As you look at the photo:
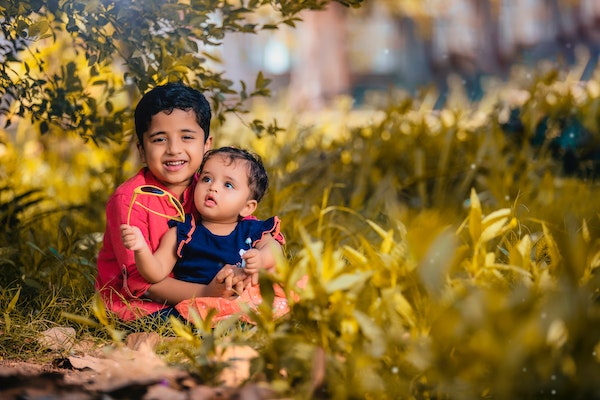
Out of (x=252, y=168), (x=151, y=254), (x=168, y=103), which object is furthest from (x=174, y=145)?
(x=151, y=254)

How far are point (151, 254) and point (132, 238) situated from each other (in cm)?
13

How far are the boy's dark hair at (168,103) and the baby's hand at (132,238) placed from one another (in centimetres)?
42

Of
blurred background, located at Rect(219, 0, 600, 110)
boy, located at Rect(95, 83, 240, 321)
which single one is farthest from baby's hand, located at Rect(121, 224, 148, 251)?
blurred background, located at Rect(219, 0, 600, 110)

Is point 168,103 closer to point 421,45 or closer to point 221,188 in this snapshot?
point 221,188

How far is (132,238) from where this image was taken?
2361 millimetres

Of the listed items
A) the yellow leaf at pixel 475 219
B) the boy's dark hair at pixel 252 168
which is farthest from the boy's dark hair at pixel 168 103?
the yellow leaf at pixel 475 219

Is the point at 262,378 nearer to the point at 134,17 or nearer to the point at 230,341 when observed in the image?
the point at 230,341

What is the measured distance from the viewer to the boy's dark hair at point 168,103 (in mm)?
2611

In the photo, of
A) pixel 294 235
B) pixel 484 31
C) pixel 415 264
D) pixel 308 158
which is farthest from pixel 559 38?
pixel 415 264

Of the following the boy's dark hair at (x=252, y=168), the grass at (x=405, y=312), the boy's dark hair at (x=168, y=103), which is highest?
the boy's dark hair at (x=168, y=103)

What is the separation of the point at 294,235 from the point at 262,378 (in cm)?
139

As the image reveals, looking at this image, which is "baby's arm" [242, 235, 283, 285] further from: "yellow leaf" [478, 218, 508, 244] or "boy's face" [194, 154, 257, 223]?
"yellow leaf" [478, 218, 508, 244]

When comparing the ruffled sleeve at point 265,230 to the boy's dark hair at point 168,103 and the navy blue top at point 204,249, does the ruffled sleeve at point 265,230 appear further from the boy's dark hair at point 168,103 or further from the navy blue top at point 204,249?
the boy's dark hair at point 168,103

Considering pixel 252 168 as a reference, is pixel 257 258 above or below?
below
